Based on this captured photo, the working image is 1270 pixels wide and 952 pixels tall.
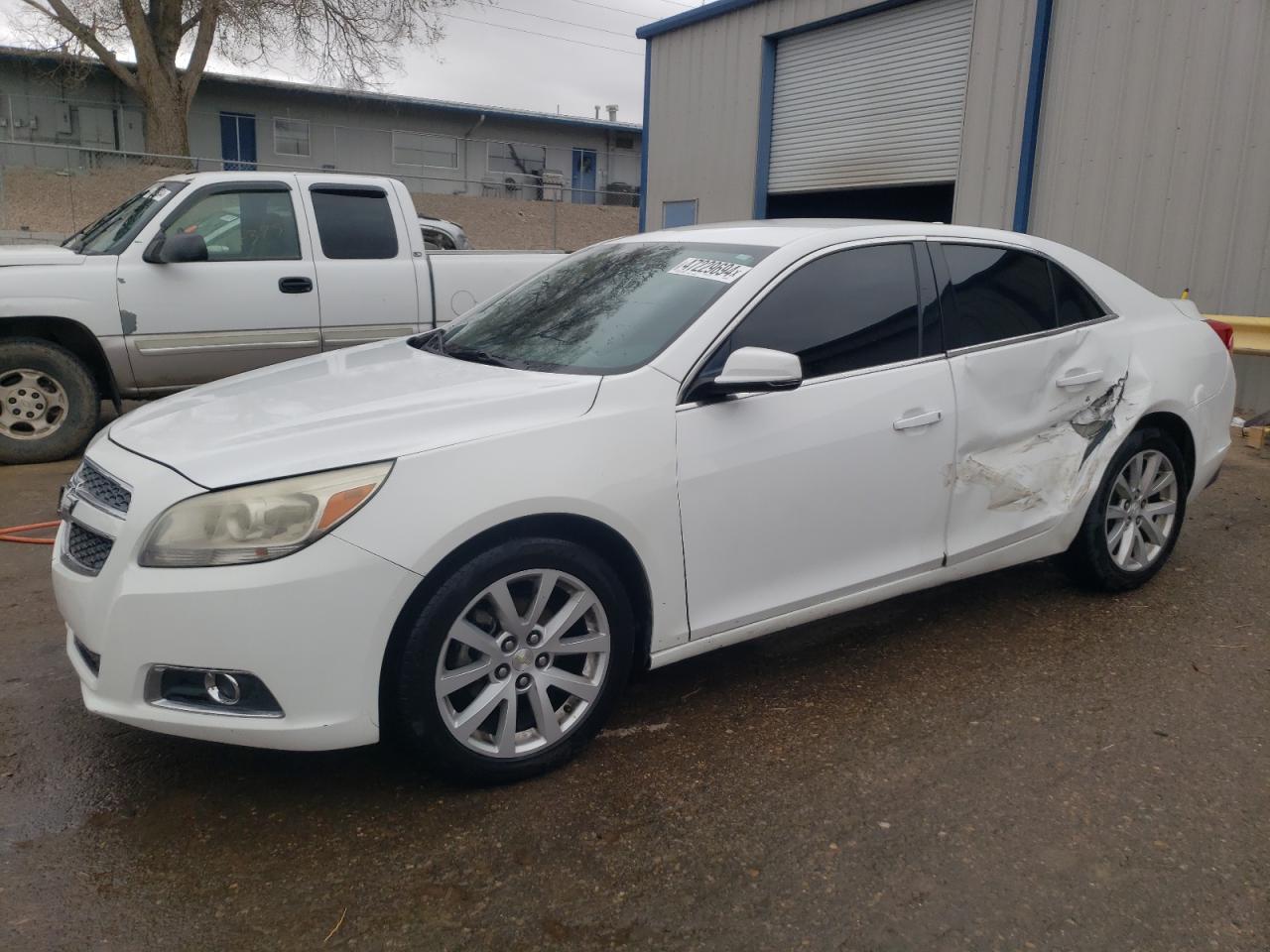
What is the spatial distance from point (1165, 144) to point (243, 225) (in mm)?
8082

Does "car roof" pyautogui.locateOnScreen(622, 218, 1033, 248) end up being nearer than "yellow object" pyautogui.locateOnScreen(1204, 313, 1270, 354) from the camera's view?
Yes

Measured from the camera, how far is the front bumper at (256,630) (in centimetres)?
252

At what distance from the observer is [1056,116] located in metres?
10.4

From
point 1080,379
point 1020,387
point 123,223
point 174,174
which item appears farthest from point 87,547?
point 174,174

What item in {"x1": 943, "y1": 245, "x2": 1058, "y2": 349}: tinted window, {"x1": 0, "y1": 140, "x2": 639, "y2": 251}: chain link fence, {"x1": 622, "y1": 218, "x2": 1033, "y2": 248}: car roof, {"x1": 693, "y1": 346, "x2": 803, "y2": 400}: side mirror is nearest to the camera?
{"x1": 693, "y1": 346, "x2": 803, "y2": 400}: side mirror

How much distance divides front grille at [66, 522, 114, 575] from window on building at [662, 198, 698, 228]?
13147 mm

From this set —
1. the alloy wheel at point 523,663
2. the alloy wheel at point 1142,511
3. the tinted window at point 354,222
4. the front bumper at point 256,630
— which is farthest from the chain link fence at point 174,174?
the alloy wheel at point 523,663

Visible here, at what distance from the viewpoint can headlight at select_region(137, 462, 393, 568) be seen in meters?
2.55

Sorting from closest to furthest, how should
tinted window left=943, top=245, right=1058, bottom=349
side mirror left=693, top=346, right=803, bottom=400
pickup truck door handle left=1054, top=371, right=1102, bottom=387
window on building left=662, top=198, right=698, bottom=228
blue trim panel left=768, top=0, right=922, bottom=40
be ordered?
1. side mirror left=693, top=346, right=803, bottom=400
2. tinted window left=943, top=245, right=1058, bottom=349
3. pickup truck door handle left=1054, top=371, right=1102, bottom=387
4. blue trim panel left=768, top=0, right=922, bottom=40
5. window on building left=662, top=198, right=698, bottom=228

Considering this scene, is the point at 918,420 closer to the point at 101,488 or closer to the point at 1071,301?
the point at 1071,301

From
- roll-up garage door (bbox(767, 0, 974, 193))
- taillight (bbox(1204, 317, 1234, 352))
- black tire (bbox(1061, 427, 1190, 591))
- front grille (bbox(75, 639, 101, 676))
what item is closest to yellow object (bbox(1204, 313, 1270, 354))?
taillight (bbox(1204, 317, 1234, 352))

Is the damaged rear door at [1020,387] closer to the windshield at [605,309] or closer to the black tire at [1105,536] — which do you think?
the black tire at [1105,536]

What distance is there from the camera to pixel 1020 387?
3871 millimetres

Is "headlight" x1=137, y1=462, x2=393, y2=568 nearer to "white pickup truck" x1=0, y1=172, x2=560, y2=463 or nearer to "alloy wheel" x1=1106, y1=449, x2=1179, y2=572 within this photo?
"alloy wheel" x1=1106, y1=449, x2=1179, y2=572
